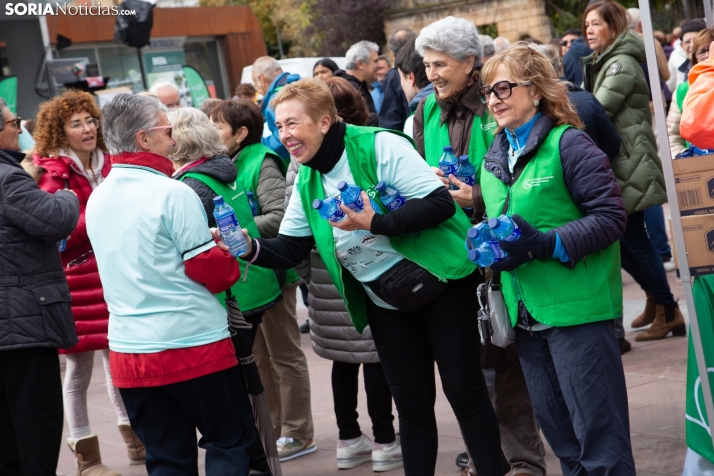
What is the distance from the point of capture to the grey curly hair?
403 cm

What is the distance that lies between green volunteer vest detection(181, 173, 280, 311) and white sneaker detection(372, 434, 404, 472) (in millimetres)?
1025

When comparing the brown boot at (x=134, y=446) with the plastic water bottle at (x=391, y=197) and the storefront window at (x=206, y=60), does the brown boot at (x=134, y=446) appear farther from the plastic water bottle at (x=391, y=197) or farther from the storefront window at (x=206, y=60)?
the storefront window at (x=206, y=60)

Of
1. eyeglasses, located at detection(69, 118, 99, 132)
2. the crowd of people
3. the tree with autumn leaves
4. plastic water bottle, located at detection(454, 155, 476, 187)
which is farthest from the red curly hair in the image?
the tree with autumn leaves

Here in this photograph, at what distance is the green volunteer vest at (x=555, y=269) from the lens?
3240 millimetres

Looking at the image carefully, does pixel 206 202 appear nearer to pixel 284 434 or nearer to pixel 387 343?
pixel 387 343

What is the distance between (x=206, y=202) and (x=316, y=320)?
972 millimetres

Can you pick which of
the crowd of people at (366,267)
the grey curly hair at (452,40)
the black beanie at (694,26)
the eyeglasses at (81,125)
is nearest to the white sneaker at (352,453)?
the crowd of people at (366,267)

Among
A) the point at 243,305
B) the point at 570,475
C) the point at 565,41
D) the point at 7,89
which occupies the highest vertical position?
the point at 7,89

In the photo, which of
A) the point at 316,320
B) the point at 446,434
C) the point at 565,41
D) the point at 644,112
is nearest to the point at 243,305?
the point at 316,320

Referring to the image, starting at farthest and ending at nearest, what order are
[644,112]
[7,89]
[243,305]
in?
[7,89] < [644,112] < [243,305]

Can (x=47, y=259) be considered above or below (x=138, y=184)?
below

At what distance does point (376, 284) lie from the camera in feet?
12.1

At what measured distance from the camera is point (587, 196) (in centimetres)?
320

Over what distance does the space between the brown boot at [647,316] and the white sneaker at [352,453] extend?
279 cm
